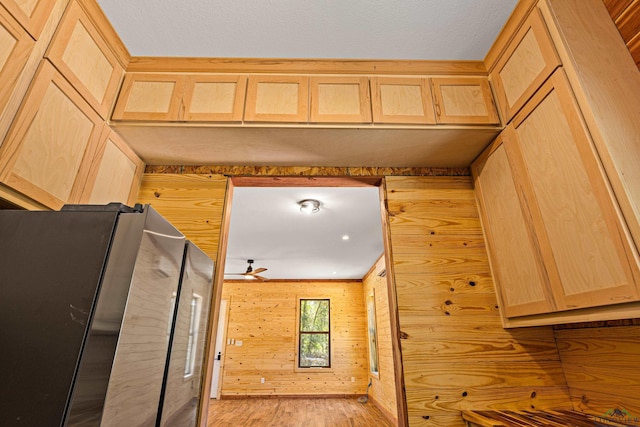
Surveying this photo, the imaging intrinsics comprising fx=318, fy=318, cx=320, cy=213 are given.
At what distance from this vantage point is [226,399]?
277 inches

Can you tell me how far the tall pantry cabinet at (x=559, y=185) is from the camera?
1109mm

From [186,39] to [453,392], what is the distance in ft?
7.69

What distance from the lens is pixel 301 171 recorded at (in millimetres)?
2068

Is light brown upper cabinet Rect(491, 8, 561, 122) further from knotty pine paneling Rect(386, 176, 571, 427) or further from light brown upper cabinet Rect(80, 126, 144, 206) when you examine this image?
light brown upper cabinet Rect(80, 126, 144, 206)

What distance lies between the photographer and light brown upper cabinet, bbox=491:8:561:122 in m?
1.39

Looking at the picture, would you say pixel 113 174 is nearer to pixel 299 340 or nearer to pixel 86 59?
pixel 86 59

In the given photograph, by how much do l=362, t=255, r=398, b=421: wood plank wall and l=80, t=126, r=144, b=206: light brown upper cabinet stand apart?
4.33 meters

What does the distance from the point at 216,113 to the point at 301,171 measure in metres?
0.62

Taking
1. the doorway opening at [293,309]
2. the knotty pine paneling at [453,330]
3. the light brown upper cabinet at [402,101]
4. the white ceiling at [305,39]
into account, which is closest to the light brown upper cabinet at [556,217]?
the knotty pine paneling at [453,330]

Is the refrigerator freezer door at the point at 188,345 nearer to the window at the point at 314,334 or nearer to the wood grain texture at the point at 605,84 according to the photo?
the wood grain texture at the point at 605,84

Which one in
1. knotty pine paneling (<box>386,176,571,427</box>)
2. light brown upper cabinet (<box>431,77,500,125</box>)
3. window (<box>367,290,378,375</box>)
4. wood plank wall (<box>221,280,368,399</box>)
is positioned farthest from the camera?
wood plank wall (<box>221,280,368,399</box>)

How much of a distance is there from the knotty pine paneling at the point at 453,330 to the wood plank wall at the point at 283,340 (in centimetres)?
626

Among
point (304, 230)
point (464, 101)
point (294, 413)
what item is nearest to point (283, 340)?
point (294, 413)

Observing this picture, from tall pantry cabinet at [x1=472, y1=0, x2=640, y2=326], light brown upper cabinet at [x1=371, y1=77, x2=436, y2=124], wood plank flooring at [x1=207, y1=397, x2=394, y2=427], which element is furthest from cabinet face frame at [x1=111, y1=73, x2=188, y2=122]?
wood plank flooring at [x1=207, y1=397, x2=394, y2=427]
